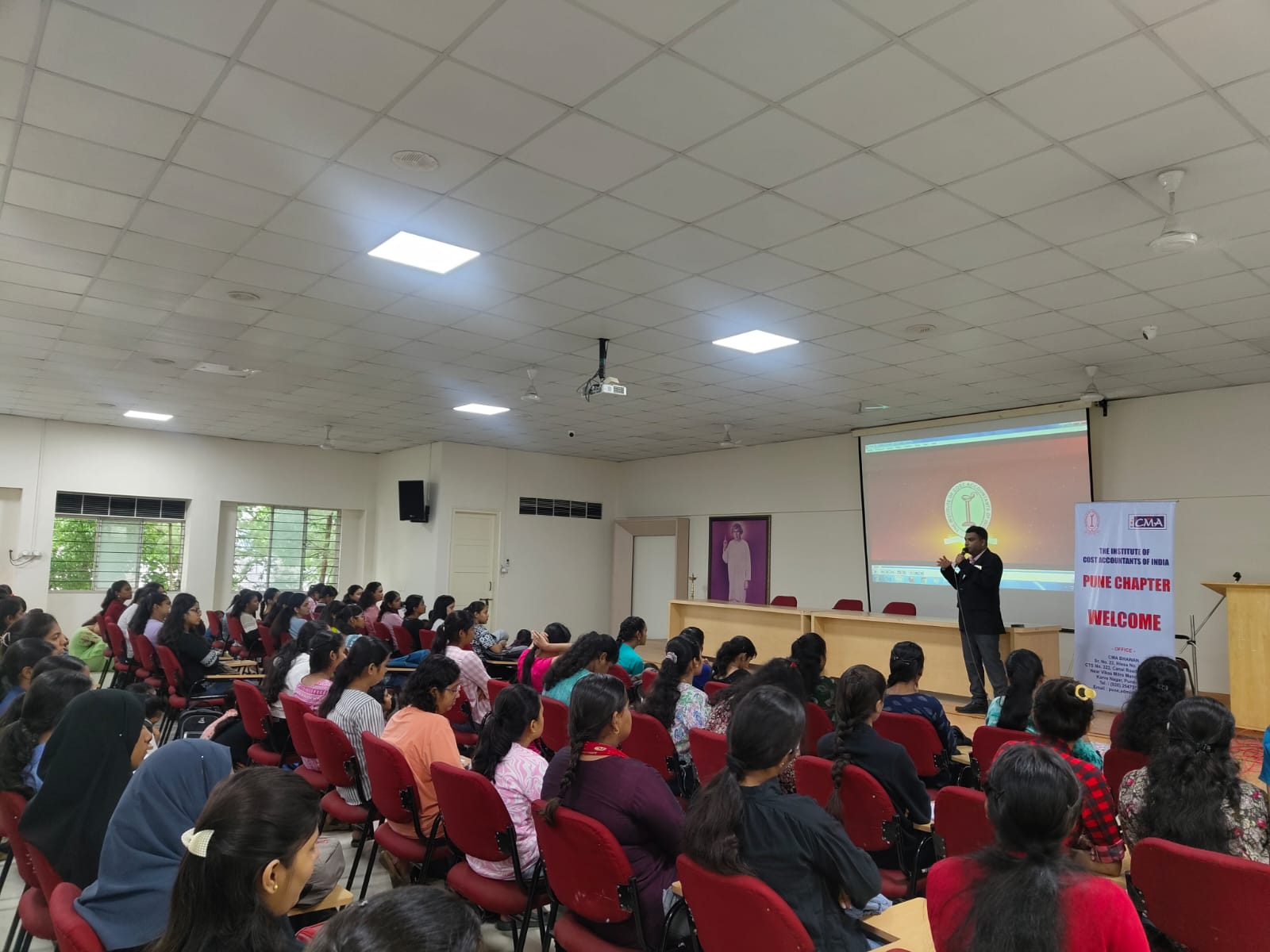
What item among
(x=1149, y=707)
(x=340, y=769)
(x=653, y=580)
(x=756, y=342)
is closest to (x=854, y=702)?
(x=1149, y=707)

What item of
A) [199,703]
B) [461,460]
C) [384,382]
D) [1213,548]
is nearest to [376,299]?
[384,382]

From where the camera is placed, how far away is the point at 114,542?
1160 centimetres

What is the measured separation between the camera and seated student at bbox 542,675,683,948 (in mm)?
2338

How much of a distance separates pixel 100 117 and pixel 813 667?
4.60 metres

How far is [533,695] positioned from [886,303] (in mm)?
3896

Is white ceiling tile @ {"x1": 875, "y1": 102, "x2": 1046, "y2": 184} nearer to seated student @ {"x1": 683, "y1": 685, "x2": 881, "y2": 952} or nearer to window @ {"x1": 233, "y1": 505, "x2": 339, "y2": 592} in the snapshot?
seated student @ {"x1": 683, "y1": 685, "x2": 881, "y2": 952}

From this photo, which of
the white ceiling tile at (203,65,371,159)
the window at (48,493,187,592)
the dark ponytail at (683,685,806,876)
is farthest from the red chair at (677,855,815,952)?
the window at (48,493,187,592)

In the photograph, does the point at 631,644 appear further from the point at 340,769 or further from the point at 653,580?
the point at 653,580

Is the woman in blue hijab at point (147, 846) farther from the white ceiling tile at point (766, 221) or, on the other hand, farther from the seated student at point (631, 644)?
the seated student at point (631, 644)

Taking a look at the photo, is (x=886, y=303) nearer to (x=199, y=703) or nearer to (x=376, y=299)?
(x=376, y=299)

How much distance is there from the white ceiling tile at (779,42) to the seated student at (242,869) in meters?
2.62

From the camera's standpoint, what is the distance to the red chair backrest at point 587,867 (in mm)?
2213

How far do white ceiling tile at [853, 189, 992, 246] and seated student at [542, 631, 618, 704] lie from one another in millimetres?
2725

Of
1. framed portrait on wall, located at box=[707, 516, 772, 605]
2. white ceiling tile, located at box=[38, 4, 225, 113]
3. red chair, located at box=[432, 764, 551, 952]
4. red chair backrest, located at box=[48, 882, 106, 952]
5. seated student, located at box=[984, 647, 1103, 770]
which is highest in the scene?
white ceiling tile, located at box=[38, 4, 225, 113]
